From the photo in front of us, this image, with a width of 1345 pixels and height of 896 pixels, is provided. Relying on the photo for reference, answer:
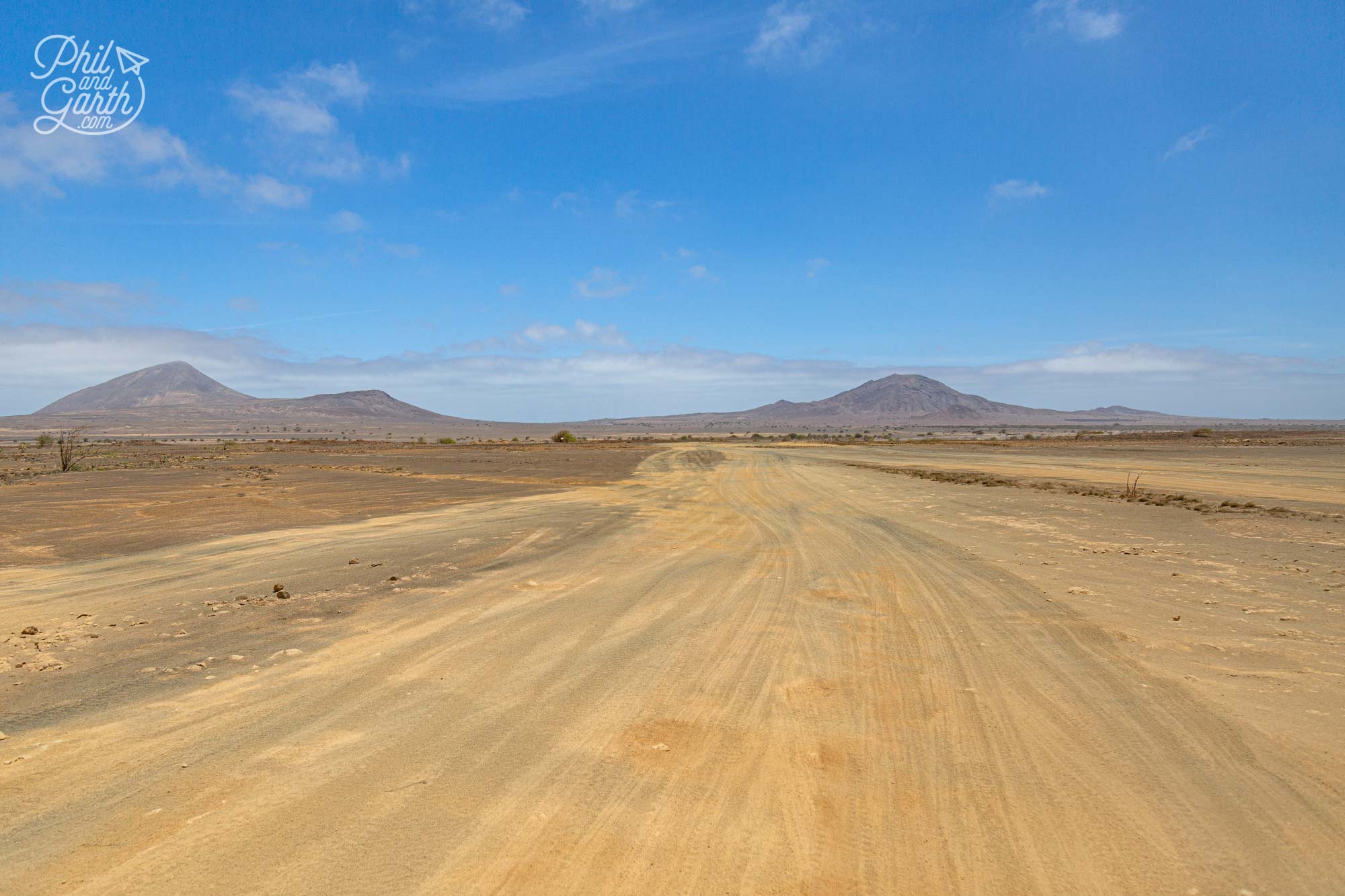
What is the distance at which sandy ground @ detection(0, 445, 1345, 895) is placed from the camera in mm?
3146

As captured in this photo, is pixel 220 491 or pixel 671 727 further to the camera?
pixel 220 491

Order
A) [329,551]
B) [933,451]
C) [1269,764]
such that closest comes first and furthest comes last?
[1269,764]
[329,551]
[933,451]

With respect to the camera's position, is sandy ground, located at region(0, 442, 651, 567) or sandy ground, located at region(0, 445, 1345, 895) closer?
sandy ground, located at region(0, 445, 1345, 895)

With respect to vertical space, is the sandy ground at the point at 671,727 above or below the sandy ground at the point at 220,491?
below

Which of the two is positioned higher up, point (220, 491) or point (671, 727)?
point (220, 491)

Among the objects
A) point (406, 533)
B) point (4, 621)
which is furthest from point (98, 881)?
point (406, 533)

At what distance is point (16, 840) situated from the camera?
324 cm

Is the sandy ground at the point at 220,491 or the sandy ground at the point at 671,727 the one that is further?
the sandy ground at the point at 220,491

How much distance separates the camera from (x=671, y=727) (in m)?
4.55

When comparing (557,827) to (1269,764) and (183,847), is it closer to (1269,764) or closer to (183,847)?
(183,847)

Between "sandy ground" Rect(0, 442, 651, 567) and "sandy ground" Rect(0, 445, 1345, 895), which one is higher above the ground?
"sandy ground" Rect(0, 442, 651, 567)

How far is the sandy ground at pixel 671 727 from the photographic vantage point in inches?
124

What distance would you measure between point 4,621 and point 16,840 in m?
5.26

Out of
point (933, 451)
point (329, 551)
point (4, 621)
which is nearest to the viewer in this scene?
point (4, 621)
